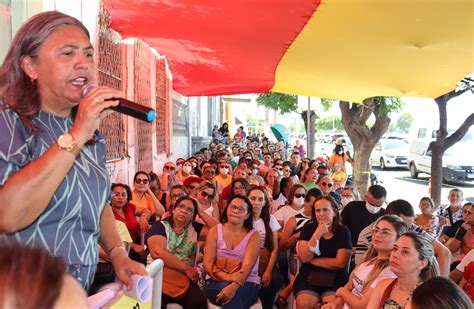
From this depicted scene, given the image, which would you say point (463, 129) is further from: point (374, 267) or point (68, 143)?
point (68, 143)

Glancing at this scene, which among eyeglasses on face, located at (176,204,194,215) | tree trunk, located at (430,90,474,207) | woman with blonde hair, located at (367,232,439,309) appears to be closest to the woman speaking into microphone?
woman with blonde hair, located at (367,232,439,309)

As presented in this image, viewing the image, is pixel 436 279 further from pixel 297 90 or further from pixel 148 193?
pixel 297 90

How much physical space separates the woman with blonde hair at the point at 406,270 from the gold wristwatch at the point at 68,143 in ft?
8.91

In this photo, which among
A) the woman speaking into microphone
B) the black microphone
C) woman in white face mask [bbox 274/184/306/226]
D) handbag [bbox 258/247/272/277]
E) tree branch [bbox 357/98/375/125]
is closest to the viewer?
the woman speaking into microphone

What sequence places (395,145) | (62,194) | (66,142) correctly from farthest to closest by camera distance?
(395,145), (62,194), (66,142)

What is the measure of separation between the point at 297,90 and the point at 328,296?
527cm

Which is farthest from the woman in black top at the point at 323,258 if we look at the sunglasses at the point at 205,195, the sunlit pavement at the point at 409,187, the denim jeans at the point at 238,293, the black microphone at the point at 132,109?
the sunlit pavement at the point at 409,187

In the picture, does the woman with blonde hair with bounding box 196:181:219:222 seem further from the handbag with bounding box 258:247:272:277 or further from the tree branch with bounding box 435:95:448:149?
the tree branch with bounding box 435:95:448:149

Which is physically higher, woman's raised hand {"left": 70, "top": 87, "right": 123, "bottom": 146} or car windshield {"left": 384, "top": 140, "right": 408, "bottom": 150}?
woman's raised hand {"left": 70, "top": 87, "right": 123, "bottom": 146}

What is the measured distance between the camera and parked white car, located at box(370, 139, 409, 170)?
29125 mm

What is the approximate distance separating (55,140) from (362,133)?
519 inches

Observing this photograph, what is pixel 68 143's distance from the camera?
153cm

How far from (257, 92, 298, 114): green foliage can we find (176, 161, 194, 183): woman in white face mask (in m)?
15.1

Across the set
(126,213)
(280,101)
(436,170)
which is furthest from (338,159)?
(280,101)
